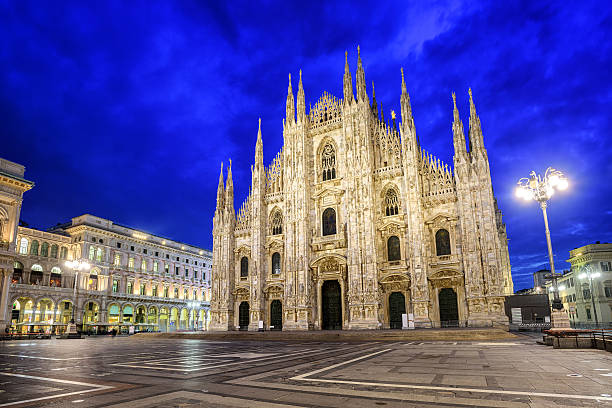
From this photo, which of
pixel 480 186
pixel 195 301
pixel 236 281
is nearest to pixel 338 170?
pixel 480 186

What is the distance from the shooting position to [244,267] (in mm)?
43969

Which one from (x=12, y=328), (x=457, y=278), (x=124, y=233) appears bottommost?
(x=12, y=328)

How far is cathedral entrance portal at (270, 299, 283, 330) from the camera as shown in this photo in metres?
40.1

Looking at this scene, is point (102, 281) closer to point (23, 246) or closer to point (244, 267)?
point (23, 246)

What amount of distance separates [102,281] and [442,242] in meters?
49.1

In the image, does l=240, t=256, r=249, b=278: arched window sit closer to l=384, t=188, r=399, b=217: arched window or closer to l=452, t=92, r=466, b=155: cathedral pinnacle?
l=384, t=188, r=399, b=217: arched window

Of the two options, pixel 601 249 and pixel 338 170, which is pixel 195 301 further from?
pixel 601 249

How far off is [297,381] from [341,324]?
30.0 meters

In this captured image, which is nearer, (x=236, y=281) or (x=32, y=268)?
(x=236, y=281)

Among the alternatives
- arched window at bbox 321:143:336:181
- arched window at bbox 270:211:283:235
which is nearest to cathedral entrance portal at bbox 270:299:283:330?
arched window at bbox 270:211:283:235

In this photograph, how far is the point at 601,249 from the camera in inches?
2237

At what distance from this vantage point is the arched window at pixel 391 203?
3616 cm

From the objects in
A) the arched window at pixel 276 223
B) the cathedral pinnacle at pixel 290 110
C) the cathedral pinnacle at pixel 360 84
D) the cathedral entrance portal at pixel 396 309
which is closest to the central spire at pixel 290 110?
the cathedral pinnacle at pixel 290 110

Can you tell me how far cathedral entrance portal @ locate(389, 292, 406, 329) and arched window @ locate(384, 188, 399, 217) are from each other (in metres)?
7.44
